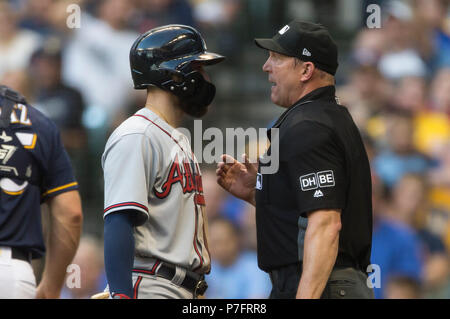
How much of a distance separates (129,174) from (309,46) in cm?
99

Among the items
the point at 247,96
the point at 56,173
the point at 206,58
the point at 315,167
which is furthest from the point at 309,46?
the point at 247,96

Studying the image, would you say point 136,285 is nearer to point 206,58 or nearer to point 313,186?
point 313,186

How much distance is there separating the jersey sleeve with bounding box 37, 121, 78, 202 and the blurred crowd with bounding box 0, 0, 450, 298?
228 cm

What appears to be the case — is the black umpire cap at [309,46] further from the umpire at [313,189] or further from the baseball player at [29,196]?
the baseball player at [29,196]

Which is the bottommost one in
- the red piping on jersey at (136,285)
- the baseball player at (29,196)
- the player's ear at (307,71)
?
the red piping on jersey at (136,285)

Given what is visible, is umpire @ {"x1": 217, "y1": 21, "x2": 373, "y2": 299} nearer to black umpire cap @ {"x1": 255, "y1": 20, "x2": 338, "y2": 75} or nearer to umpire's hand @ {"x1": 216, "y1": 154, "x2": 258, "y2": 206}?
black umpire cap @ {"x1": 255, "y1": 20, "x2": 338, "y2": 75}

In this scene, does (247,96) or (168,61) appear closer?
(168,61)

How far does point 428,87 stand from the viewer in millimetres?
7406

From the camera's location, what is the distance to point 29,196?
145 inches

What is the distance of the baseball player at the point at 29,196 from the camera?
3.58m

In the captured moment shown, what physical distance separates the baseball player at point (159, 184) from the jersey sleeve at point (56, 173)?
80cm

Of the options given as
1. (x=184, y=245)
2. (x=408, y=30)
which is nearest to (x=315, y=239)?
(x=184, y=245)

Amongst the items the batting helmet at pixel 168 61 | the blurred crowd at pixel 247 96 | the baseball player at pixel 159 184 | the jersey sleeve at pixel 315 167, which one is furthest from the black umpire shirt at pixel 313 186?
the blurred crowd at pixel 247 96

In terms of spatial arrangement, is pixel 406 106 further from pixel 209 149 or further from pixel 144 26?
pixel 144 26
